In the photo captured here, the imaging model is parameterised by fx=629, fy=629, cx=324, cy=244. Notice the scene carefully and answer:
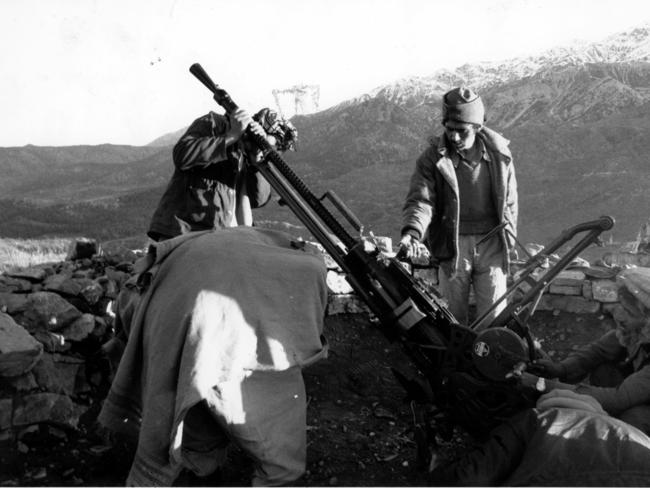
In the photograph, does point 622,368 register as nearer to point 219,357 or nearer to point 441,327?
point 441,327

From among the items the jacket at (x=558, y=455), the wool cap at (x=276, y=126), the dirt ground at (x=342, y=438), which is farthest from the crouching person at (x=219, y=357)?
the wool cap at (x=276, y=126)

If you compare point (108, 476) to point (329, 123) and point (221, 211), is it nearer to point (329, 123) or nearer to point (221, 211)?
point (221, 211)

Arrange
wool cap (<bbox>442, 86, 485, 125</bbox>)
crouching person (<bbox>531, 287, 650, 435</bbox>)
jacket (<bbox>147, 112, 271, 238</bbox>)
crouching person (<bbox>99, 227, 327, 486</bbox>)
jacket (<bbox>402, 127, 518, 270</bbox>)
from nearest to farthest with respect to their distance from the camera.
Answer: crouching person (<bbox>99, 227, 327, 486</bbox>) → crouching person (<bbox>531, 287, 650, 435</bbox>) → jacket (<bbox>147, 112, 271, 238</bbox>) → wool cap (<bbox>442, 86, 485, 125</bbox>) → jacket (<bbox>402, 127, 518, 270</bbox>)

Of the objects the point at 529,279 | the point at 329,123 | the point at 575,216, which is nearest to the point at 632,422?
the point at 529,279

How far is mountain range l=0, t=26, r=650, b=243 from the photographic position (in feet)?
59.0

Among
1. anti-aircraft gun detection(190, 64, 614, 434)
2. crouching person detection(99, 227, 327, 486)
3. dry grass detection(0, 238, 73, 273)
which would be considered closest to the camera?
crouching person detection(99, 227, 327, 486)

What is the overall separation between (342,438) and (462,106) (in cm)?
238

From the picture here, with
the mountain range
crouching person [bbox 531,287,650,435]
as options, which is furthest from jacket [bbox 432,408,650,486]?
the mountain range

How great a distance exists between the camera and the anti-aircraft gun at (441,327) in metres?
3.36

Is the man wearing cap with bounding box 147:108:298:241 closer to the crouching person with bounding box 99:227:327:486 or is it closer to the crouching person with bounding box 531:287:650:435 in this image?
the crouching person with bounding box 99:227:327:486

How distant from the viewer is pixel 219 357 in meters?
2.76

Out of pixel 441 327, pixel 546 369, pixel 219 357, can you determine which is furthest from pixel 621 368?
pixel 219 357

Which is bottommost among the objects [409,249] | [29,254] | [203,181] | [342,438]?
[342,438]

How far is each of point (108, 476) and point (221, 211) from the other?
68.0 inches
